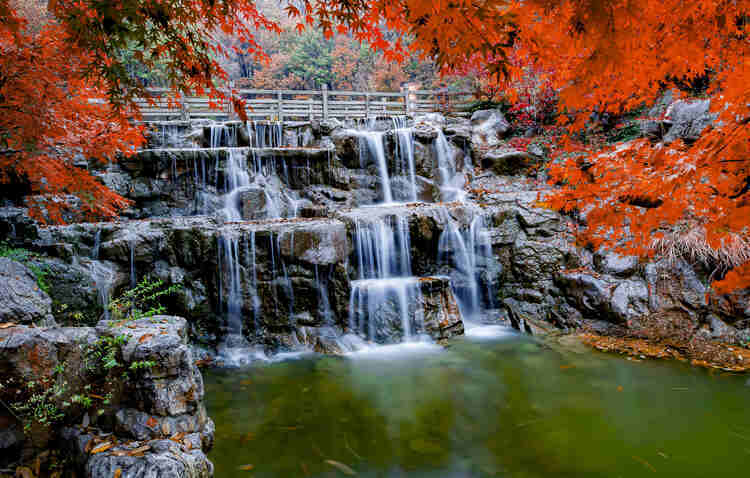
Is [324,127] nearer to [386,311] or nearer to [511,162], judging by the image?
[511,162]

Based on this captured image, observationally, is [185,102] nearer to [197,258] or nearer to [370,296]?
[197,258]

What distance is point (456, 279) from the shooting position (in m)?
7.54

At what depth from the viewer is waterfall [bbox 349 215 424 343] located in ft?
20.5

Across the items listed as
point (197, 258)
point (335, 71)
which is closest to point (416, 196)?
point (197, 258)

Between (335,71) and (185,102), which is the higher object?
(335,71)

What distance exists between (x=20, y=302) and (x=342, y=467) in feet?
10.7

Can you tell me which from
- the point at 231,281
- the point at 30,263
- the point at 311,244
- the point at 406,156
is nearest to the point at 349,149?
the point at 406,156

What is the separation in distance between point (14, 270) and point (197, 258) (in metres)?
2.41

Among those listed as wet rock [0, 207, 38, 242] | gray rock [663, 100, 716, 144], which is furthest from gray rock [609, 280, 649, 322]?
wet rock [0, 207, 38, 242]

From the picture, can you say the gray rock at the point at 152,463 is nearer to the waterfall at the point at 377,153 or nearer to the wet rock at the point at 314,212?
the wet rock at the point at 314,212

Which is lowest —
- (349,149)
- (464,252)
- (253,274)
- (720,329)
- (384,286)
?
(720,329)

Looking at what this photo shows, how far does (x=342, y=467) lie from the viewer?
3.15 m

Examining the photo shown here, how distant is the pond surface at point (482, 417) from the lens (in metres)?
3.16

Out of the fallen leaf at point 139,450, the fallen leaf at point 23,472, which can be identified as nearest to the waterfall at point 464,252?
the fallen leaf at point 139,450
